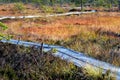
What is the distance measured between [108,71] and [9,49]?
4.48 metres

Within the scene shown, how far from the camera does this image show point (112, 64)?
11.6 m

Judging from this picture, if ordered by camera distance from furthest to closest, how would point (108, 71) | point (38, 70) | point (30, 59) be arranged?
1. point (30, 59)
2. point (38, 70)
3. point (108, 71)

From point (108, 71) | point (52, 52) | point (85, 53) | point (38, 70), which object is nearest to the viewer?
point (108, 71)

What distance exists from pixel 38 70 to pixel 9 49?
2.48 m

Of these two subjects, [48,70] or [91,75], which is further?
[48,70]

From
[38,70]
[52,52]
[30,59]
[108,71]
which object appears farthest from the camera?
[52,52]

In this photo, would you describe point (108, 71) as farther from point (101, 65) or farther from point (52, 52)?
point (52, 52)

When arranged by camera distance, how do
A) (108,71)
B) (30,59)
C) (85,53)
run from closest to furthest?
(108,71) → (30,59) → (85,53)

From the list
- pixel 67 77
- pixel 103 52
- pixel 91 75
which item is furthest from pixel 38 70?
pixel 103 52

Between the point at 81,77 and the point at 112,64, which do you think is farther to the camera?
the point at 112,64

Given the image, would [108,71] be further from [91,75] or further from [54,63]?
[54,63]

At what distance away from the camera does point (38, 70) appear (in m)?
10.9

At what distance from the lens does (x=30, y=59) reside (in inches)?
462

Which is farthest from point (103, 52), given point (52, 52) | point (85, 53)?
point (52, 52)
